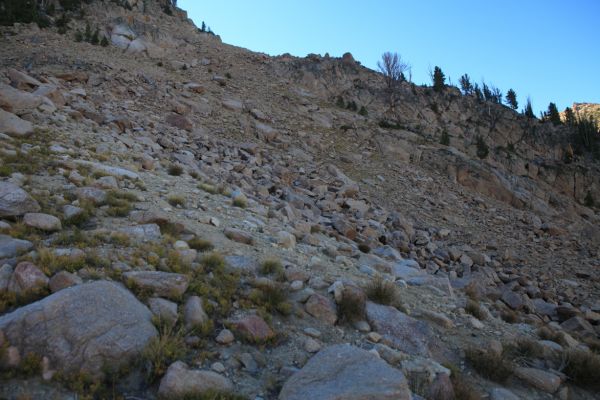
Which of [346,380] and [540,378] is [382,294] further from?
[346,380]

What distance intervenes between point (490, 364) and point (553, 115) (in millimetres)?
45986

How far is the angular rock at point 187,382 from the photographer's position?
9.75 feet

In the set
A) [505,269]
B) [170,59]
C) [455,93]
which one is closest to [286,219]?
[505,269]

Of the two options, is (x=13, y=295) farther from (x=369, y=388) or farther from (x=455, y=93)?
A: (x=455, y=93)

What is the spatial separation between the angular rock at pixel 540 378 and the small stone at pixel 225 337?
3424mm

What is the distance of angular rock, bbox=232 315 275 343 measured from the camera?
12.8 feet

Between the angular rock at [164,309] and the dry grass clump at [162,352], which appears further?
the angular rock at [164,309]

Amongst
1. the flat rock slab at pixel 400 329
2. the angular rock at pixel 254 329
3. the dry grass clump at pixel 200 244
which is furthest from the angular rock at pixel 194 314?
the flat rock slab at pixel 400 329

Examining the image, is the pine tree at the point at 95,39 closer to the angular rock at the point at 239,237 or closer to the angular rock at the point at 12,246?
the angular rock at the point at 239,237

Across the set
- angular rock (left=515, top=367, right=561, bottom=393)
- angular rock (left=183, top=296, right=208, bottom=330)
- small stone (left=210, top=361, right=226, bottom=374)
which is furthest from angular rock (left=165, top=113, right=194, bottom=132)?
angular rock (left=515, top=367, right=561, bottom=393)

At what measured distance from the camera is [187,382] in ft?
9.98

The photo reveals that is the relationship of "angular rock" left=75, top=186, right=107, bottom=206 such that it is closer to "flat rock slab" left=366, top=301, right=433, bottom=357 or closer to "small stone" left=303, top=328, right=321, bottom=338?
"small stone" left=303, top=328, right=321, bottom=338

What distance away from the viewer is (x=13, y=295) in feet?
11.6

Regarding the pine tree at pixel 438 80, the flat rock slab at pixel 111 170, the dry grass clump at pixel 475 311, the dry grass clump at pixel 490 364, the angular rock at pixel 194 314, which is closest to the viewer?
the angular rock at pixel 194 314
